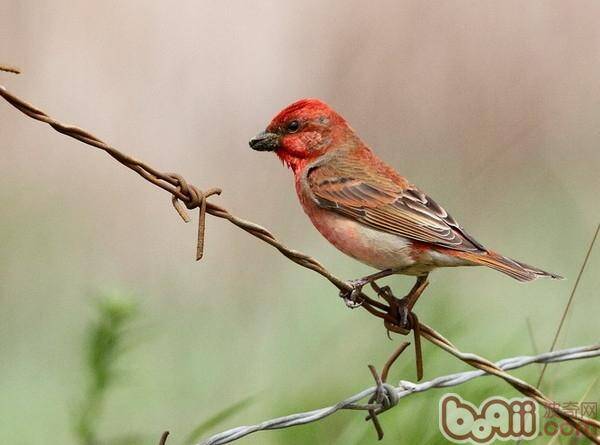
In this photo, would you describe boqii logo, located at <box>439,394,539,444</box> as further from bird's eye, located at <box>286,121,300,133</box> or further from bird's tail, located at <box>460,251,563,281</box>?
bird's eye, located at <box>286,121,300,133</box>

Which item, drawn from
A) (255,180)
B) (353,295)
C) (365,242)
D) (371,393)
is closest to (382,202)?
(365,242)

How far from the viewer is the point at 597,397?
441cm

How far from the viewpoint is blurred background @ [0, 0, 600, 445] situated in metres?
5.77

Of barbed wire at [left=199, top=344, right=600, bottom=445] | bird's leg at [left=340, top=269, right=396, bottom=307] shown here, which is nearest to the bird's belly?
bird's leg at [left=340, top=269, right=396, bottom=307]

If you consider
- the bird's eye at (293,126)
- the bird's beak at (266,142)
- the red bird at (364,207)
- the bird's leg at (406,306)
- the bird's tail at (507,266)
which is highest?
the bird's eye at (293,126)

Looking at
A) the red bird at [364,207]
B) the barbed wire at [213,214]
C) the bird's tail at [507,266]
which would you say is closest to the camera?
the barbed wire at [213,214]

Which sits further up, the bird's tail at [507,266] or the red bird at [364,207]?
the red bird at [364,207]

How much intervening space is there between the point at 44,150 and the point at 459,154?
8.54 ft

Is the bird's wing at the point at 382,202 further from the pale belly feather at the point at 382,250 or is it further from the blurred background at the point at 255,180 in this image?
the blurred background at the point at 255,180

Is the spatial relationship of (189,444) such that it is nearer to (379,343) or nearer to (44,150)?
(379,343)

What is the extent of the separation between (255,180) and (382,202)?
8.63 feet

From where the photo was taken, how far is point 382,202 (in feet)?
15.2

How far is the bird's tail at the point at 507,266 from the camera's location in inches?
164

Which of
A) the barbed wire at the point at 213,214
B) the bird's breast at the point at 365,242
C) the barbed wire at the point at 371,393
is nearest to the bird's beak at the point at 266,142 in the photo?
the bird's breast at the point at 365,242
